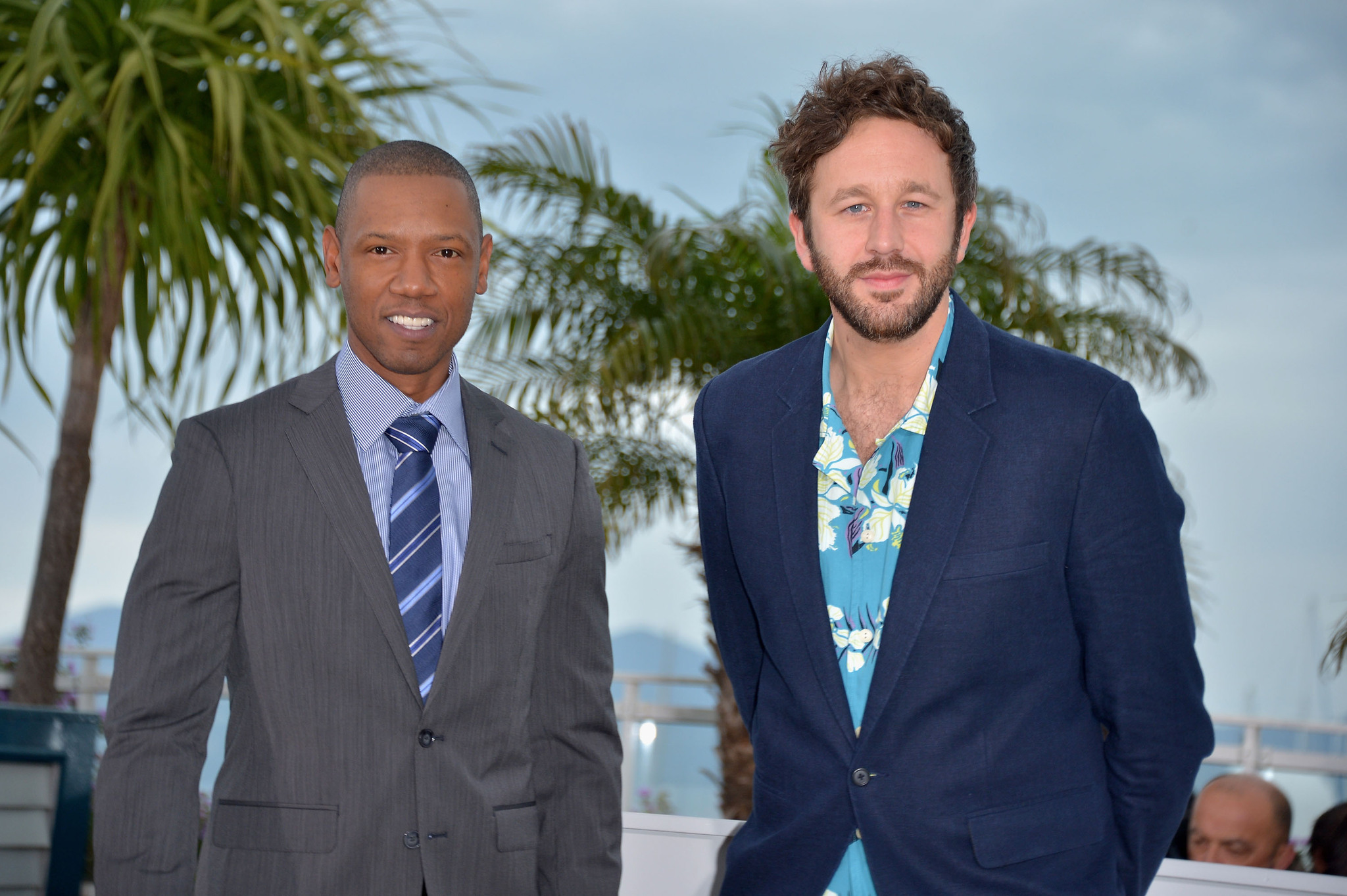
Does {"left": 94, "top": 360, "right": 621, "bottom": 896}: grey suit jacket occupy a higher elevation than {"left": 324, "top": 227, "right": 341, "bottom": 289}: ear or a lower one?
lower

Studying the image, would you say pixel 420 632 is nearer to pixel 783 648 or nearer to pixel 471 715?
pixel 471 715

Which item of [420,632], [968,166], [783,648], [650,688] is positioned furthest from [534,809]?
[650,688]

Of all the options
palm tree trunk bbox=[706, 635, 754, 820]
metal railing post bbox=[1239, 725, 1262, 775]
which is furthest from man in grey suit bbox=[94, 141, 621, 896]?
metal railing post bbox=[1239, 725, 1262, 775]

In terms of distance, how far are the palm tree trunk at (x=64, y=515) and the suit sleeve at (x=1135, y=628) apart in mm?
3298

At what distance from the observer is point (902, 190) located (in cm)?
136

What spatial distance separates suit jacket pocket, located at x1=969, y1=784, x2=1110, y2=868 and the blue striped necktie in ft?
2.14

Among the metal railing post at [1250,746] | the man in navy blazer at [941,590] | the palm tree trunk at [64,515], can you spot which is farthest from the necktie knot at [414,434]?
the metal railing post at [1250,746]

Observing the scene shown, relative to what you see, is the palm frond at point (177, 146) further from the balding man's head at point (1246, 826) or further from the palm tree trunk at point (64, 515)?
the balding man's head at point (1246, 826)

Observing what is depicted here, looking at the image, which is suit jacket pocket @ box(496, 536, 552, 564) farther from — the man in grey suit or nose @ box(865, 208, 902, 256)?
nose @ box(865, 208, 902, 256)

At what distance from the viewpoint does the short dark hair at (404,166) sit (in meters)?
Result: 1.48

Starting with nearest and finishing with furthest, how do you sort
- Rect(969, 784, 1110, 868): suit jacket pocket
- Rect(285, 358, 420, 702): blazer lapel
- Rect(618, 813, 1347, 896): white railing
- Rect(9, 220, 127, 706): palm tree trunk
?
Rect(969, 784, 1110, 868): suit jacket pocket → Rect(285, 358, 420, 702): blazer lapel → Rect(618, 813, 1347, 896): white railing → Rect(9, 220, 127, 706): palm tree trunk

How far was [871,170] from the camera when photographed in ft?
4.50

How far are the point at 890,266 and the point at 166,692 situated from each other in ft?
3.18

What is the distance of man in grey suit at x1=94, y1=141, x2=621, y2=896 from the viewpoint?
1.28m
